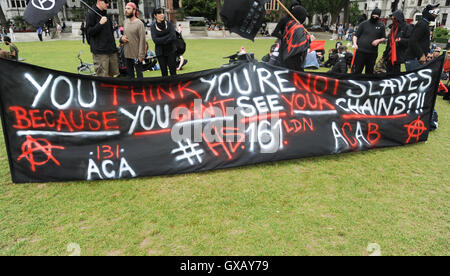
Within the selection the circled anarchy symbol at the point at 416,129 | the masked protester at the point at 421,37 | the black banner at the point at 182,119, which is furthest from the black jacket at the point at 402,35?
the black banner at the point at 182,119

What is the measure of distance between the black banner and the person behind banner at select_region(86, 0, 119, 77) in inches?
94.8

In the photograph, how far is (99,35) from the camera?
18.1 ft

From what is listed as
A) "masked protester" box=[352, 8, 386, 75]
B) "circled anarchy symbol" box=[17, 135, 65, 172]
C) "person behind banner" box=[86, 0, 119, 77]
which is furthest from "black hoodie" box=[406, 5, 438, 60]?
"circled anarchy symbol" box=[17, 135, 65, 172]

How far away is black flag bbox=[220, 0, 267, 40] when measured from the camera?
413 centimetres

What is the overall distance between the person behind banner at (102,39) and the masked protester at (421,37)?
5.97 metres

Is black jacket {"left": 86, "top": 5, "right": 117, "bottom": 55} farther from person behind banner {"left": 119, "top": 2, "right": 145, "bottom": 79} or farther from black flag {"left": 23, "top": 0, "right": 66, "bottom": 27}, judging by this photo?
black flag {"left": 23, "top": 0, "right": 66, "bottom": 27}

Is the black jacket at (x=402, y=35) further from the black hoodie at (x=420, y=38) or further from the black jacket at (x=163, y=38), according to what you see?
the black jacket at (x=163, y=38)

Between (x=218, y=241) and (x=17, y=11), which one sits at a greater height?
(x=17, y=11)

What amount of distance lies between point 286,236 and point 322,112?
82.1 inches

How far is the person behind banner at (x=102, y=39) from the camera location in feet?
17.5

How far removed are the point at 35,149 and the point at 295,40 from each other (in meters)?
4.09

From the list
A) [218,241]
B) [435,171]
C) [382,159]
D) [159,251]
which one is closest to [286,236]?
[218,241]
